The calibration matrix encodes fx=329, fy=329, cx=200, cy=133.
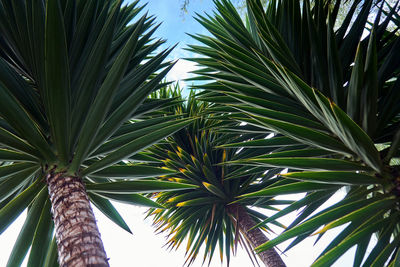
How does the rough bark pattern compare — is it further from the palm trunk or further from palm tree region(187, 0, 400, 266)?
the palm trunk

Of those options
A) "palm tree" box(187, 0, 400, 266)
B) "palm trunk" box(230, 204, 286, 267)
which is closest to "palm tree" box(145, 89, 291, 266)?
"palm trunk" box(230, 204, 286, 267)

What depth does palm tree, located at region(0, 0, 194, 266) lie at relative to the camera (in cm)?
124

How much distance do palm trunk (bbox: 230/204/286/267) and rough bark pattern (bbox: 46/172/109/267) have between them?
4.69 feet

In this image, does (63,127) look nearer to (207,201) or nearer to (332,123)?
(332,123)

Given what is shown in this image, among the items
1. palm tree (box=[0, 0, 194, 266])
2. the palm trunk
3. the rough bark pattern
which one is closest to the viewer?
the rough bark pattern

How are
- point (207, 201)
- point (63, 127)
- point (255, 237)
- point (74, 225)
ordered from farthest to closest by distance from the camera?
point (207, 201), point (255, 237), point (63, 127), point (74, 225)

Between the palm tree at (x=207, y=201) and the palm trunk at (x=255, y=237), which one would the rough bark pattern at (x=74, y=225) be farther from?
the palm tree at (x=207, y=201)

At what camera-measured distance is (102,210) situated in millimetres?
1960

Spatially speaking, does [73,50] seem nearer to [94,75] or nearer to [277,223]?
[94,75]

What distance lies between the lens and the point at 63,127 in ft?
4.49

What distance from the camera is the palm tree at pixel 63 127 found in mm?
1243

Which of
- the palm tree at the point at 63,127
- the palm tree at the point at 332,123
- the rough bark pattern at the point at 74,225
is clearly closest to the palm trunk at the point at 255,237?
the palm tree at the point at 332,123

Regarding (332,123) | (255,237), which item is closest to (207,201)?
(255,237)

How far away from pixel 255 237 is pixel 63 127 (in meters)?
2.23
